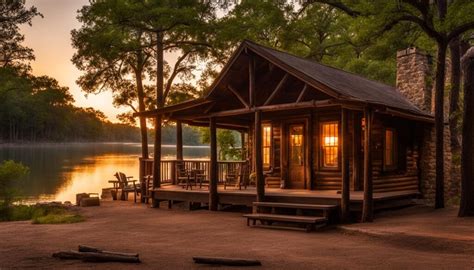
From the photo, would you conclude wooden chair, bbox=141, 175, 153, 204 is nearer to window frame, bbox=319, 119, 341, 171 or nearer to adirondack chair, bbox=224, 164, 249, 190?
adirondack chair, bbox=224, 164, 249, 190

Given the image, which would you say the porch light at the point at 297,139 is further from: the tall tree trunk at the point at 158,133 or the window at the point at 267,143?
the tall tree trunk at the point at 158,133

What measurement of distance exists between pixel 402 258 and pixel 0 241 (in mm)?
8421

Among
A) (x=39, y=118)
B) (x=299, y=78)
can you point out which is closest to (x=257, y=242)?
(x=299, y=78)

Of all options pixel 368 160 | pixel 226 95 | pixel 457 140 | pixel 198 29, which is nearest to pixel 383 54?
pixel 457 140

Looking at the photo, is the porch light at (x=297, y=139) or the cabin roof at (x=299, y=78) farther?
the porch light at (x=297, y=139)

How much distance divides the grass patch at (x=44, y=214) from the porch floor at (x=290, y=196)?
3596 millimetres

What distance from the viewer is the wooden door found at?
1648cm

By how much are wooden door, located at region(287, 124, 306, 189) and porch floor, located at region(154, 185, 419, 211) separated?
830 millimetres

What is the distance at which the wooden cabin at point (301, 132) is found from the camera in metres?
13.9

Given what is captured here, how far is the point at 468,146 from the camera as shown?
12.4 meters

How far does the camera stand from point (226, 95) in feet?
51.6

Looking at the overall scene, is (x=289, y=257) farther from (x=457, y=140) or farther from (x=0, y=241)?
(x=457, y=140)

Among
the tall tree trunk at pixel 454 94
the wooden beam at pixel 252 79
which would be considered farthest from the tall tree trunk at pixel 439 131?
the wooden beam at pixel 252 79

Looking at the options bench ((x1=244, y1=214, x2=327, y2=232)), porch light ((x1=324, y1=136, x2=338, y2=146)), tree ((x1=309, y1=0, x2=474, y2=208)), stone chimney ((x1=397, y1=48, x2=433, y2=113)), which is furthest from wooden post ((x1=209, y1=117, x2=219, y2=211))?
stone chimney ((x1=397, y1=48, x2=433, y2=113))
